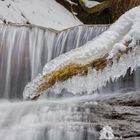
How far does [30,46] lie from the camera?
7129 mm

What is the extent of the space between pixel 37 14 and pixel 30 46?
1.56 metres

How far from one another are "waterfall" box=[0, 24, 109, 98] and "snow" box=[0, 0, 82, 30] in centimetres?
66

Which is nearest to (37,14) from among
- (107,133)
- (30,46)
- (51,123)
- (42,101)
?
(30,46)

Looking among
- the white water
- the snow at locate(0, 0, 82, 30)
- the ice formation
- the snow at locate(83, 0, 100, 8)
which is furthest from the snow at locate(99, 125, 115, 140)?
the snow at locate(83, 0, 100, 8)

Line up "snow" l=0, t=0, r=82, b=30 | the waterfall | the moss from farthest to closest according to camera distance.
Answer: "snow" l=0, t=0, r=82, b=30
the waterfall
the moss

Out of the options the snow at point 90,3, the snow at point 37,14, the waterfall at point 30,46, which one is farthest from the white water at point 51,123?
the snow at point 90,3

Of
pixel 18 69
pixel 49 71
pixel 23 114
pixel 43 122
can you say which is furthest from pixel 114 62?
pixel 18 69

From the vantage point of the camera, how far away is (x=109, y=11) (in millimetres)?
10047

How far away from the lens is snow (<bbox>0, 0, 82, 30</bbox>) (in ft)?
26.2

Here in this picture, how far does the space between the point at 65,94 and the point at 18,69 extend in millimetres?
1405

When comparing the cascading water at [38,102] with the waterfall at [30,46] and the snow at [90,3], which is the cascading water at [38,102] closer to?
the waterfall at [30,46]

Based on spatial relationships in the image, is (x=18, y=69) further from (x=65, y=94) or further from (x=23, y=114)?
(x=23, y=114)

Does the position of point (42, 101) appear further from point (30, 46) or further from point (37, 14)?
point (37, 14)

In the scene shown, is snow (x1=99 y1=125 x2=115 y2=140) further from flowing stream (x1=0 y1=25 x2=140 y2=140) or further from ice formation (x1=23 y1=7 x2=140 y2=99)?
ice formation (x1=23 y1=7 x2=140 y2=99)
